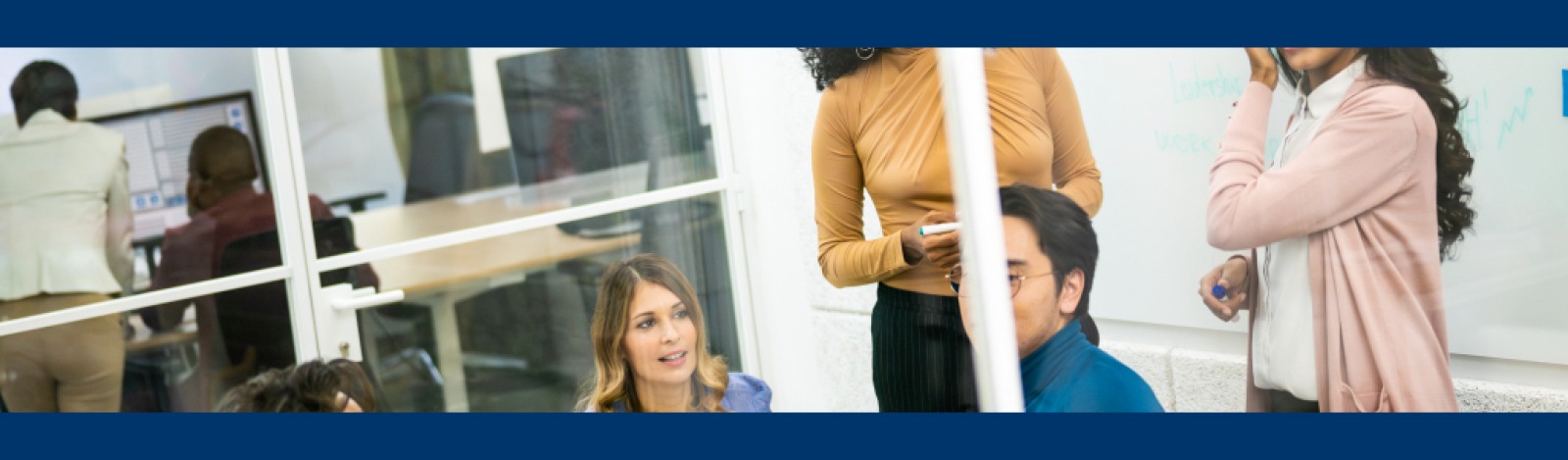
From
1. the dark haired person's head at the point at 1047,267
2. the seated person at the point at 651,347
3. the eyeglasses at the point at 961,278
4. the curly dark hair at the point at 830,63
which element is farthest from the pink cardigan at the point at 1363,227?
the seated person at the point at 651,347

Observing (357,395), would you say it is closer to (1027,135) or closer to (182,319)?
(182,319)

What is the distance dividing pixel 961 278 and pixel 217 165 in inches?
59.2

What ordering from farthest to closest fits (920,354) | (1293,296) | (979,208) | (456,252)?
(456,252), (920,354), (1293,296), (979,208)

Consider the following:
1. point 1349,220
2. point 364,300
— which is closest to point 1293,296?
point 1349,220

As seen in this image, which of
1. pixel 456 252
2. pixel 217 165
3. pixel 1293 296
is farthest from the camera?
pixel 456 252

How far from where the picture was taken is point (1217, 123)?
7.66 feet

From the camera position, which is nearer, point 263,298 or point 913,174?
point 913,174

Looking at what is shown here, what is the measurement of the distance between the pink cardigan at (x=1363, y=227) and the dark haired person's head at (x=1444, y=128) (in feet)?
0.05

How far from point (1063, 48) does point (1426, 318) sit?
79cm

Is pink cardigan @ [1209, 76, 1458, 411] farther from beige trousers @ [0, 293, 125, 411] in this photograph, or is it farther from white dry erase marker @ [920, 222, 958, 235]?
beige trousers @ [0, 293, 125, 411]

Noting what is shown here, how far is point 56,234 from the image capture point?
2.63 metres

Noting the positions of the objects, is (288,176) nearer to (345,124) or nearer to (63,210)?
(345,124)

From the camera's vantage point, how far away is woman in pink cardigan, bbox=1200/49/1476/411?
228 cm

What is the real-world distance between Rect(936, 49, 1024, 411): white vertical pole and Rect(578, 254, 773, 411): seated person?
0.67 metres
